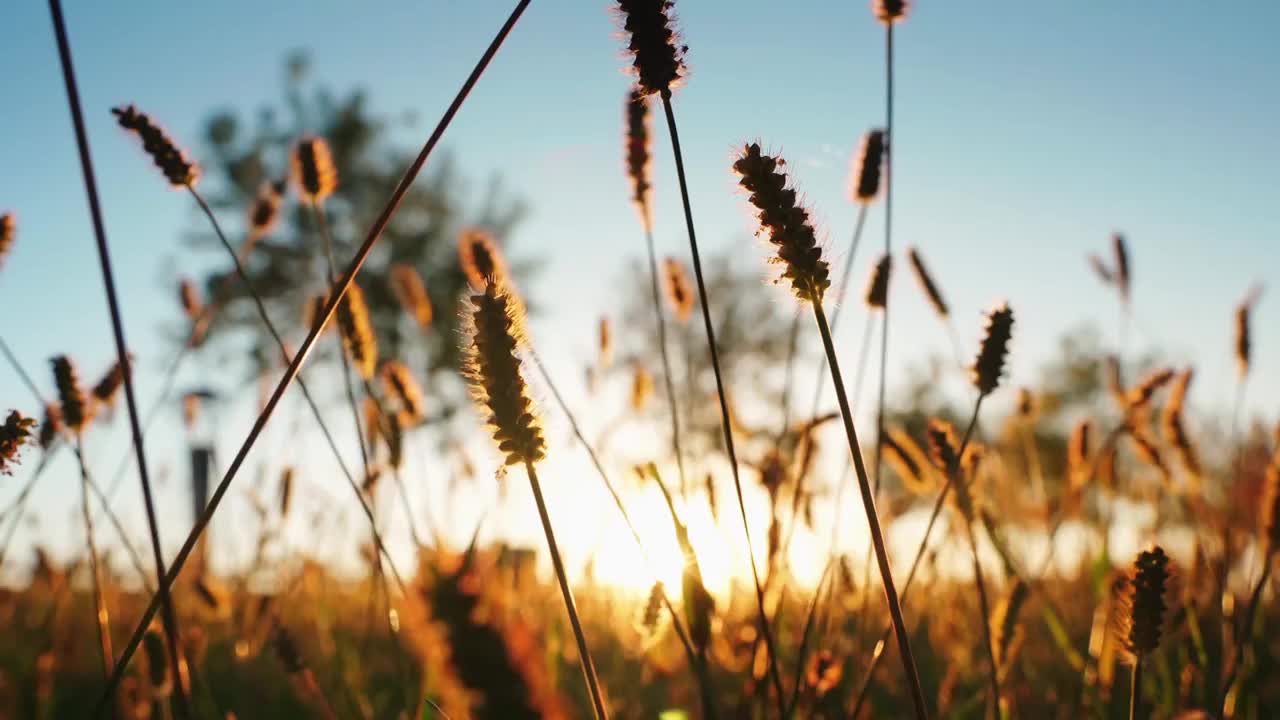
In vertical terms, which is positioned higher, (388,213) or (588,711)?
(388,213)

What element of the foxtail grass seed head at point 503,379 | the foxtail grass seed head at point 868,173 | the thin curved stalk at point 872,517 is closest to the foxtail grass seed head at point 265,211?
the foxtail grass seed head at point 868,173

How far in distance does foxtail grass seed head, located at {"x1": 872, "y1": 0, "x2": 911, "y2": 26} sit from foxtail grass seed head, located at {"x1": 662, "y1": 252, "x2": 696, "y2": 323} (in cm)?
96

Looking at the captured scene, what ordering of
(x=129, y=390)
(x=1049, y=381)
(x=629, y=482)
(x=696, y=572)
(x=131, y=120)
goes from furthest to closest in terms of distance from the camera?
1. (x=1049, y=381)
2. (x=629, y=482)
3. (x=131, y=120)
4. (x=696, y=572)
5. (x=129, y=390)

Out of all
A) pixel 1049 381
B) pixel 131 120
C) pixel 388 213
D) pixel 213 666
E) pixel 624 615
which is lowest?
pixel 213 666

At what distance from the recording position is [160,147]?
5.82 feet

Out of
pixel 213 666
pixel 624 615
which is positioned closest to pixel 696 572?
pixel 624 615

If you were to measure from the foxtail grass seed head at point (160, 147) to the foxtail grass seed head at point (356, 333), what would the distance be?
0.40 meters

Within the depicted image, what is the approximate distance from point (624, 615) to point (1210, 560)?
7.62 feet

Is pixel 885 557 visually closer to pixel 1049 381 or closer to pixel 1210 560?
pixel 1210 560

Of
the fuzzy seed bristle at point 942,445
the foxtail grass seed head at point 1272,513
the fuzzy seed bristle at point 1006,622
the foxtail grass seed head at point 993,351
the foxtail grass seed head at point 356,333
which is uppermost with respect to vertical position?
the foxtail grass seed head at point 356,333

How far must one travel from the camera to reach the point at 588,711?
9.61ft

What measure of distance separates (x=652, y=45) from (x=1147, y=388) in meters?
2.52

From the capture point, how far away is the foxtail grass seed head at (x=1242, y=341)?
9.80ft

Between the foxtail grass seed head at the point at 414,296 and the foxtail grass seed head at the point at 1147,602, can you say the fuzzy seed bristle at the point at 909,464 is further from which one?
the foxtail grass seed head at the point at 414,296
